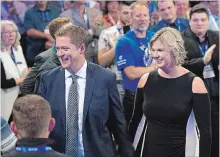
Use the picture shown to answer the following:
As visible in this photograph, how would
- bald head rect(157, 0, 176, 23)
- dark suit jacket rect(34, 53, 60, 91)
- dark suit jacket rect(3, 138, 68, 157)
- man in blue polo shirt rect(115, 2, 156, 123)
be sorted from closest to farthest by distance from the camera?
dark suit jacket rect(3, 138, 68, 157)
dark suit jacket rect(34, 53, 60, 91)
man in blue polo shirt rect(115, 2, 156, 123)
bald head rect(157, 0, 176, 23)

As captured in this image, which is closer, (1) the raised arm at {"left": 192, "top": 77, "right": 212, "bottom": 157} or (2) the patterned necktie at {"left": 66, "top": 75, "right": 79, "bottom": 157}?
(2) the patterned necktie at {"left": 66, "top": 75, "right": 79, "bottom": 157}

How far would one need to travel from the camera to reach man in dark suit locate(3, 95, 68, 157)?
8.27 ft

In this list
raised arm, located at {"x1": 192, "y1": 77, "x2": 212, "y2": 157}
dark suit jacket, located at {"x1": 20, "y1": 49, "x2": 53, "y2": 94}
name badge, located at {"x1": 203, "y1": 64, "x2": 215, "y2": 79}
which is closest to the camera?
raised arm, located at {"x1": 192, "y1": 77, "x2": 212, "y2": 157}

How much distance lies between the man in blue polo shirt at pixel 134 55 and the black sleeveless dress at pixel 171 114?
117 cm

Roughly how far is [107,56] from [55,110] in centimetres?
224

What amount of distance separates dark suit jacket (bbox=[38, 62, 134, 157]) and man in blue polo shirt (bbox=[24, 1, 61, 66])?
338cm

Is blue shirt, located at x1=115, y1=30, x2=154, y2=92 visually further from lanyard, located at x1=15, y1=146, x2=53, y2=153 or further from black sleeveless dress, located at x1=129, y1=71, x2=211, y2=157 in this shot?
lanyard, located at x1=15, y1=146, x2=53, y2=153

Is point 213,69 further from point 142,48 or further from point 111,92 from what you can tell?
point 111,92

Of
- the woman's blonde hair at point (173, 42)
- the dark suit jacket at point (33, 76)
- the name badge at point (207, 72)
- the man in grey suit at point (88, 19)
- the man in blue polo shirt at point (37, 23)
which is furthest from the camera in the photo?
the man in blue polo shirt at point (37, 23)

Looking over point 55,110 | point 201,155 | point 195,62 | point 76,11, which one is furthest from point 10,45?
point 201,155

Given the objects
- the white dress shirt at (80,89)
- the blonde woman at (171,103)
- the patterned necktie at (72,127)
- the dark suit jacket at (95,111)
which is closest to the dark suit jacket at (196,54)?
the blonde woman at (171,103)

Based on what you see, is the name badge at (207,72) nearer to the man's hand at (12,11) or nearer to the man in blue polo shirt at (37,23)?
the man in blue polo shirt at (37,23)

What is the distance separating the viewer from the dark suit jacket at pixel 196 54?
17.5 feet

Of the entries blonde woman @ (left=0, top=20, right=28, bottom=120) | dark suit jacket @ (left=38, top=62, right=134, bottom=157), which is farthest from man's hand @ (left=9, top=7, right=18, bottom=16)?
dark suit jacket @ (left=38, top=62, right=134, bottom=157)
